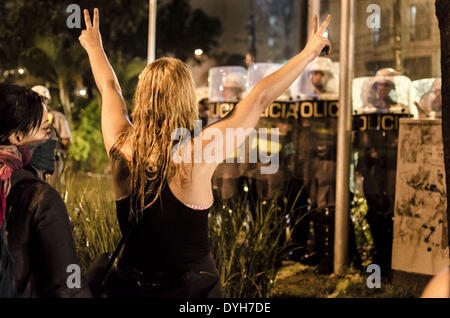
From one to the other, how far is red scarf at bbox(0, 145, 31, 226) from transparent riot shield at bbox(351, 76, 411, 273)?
456cm

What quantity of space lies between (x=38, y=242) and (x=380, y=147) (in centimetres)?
476

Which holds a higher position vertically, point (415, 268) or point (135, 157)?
point (135, 157)

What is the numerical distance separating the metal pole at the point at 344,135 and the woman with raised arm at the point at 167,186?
11.6 ft

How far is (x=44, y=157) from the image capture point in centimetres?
210

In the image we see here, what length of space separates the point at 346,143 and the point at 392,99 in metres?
0.74

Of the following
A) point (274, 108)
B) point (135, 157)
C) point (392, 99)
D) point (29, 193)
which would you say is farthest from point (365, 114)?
point (29, 193)

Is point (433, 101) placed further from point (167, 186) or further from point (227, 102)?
point (167, 186)

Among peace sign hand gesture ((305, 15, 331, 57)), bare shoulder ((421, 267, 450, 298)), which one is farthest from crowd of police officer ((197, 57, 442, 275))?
bare shoulder ((421, 267, 450, 298))

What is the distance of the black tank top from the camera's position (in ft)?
6.90

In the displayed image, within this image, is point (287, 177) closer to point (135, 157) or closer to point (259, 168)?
point (259, 168)

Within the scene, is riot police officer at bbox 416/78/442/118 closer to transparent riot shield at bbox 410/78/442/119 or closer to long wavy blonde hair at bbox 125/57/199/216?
transparent riot shield at bbox 410/78/442/119

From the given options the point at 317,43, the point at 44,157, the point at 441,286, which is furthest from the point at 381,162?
the point at 441,286

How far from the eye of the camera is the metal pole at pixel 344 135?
573 cm

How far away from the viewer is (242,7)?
3166cm
